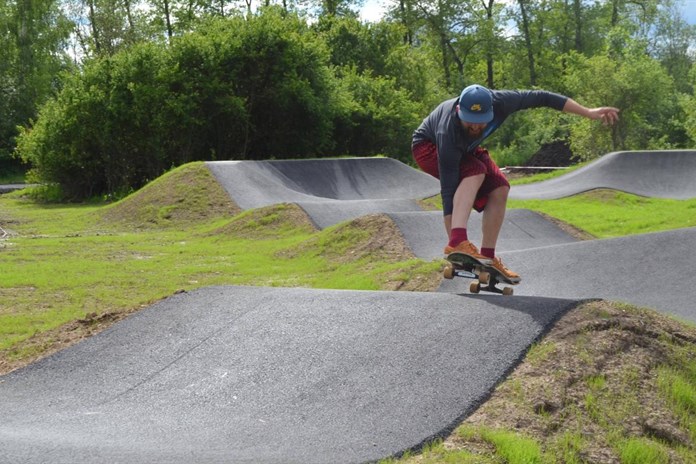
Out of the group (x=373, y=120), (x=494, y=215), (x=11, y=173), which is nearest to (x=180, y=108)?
(x=373, y=120)

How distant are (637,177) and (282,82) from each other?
11793mm

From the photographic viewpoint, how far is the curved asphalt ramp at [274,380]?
472 centimetres

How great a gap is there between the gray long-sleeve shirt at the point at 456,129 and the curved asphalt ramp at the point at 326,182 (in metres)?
13.0

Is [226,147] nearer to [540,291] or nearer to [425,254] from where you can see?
[425,254]

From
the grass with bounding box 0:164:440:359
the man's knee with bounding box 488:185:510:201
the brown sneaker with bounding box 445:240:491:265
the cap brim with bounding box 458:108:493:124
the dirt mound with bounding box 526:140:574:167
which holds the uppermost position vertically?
the cap brim with bounding box 458:108:493:124

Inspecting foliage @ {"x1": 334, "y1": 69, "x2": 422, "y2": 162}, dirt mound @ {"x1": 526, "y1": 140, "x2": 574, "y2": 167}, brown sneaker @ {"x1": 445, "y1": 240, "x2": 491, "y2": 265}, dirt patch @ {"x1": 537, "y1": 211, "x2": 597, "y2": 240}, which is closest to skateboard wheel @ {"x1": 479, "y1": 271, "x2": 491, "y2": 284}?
brown sneaker @ {"x1": 445, "y1": 240, "x2": 491, "y2": 265}

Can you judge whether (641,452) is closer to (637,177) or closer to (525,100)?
(525,100)

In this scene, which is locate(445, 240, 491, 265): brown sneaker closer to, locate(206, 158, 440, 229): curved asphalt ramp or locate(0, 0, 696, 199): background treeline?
locate(206, 158, 440, 229): curved asphalt ramp

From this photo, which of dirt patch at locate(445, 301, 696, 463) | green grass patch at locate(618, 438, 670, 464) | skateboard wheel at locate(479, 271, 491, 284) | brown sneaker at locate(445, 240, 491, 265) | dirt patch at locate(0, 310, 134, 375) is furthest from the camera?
dirt patch at locate(0, 310, 134, 375)

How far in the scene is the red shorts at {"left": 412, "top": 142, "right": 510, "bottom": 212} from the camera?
6.99 metres

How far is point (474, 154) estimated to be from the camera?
711 centimetres

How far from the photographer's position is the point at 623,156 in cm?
2764

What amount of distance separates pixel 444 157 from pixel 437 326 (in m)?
1.48

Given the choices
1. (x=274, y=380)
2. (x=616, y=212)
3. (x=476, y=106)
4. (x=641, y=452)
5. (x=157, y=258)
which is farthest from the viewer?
(x=616, y=212)
